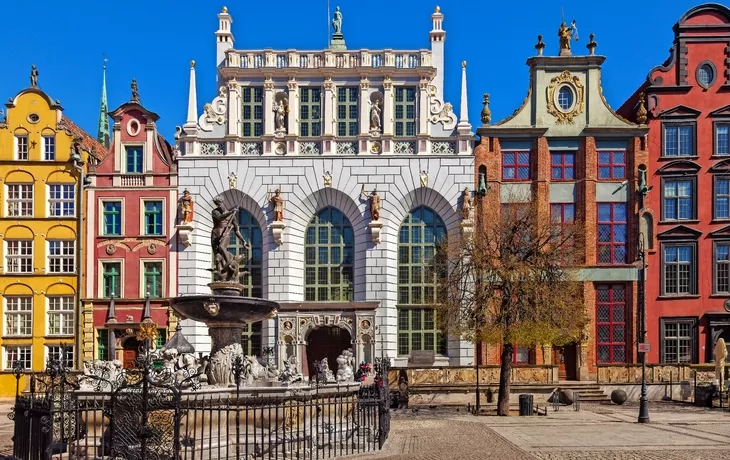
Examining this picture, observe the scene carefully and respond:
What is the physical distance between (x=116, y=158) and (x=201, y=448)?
99.8ft

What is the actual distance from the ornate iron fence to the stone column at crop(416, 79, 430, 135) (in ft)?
77.6

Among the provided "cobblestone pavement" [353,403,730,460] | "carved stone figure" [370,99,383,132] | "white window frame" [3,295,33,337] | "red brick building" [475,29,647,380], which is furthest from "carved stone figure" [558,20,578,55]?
"white window frame" [3,295,33,337]

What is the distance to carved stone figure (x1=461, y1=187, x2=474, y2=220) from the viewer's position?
1753 inches

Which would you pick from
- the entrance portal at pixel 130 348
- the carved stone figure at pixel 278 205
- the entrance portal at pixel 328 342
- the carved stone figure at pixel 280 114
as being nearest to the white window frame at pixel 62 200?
the entrance portal at pixel 130 348

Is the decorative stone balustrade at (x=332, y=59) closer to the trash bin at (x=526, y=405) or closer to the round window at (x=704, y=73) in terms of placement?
the round window at (x=704, y=73)

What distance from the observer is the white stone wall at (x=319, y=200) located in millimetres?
45188

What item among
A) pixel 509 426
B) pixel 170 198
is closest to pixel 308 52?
pixel 170 198

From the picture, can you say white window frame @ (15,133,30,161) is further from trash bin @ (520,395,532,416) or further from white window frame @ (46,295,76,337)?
A: trash bin @ (520,395,532,416)

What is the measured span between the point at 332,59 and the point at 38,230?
16906 mm

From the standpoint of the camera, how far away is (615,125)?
1770 inches

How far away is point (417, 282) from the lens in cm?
4591

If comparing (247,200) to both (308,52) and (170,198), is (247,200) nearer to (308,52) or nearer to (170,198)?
(170,198)

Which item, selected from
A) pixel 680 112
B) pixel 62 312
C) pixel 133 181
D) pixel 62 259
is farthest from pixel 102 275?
pixel 680 112

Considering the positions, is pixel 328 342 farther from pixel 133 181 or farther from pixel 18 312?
pixel 18 312
